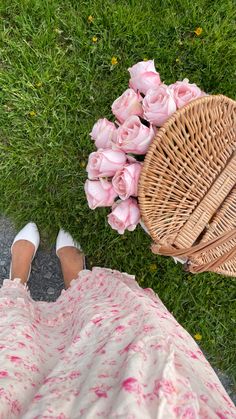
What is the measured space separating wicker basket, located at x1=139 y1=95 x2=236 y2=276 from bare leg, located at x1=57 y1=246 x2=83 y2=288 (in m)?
0.58

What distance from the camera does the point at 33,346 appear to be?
4.23 feet

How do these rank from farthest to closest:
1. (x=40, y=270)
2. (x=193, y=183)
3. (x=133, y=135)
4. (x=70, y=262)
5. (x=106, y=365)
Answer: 1. (x=40, y=270)
2. (x=70, y=262)
3. (x=193, y=183)
4. (x=133, y=135)
5. (x=106, y=365)

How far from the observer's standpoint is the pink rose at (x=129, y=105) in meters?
1.29

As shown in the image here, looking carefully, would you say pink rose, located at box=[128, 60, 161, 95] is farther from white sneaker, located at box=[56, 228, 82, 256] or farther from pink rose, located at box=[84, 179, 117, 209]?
white sneaker, located at box=[56, 228, 82, 256]

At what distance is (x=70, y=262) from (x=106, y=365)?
89 centimetres

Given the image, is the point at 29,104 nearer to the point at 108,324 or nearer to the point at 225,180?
the point at 225,180

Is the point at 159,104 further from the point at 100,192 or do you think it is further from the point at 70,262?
the point at 70,262

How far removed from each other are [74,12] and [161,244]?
113 centimetres

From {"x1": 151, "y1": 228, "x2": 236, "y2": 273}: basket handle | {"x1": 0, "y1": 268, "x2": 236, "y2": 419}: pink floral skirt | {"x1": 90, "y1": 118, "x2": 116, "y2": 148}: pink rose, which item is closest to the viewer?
{"x1": 0, "y1": 268, "x2": 236, "y2": 419}: pink floral skirt

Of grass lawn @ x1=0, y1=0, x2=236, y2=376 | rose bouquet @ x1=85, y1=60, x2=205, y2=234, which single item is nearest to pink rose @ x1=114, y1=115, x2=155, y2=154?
rose bouquet @ x1=85, y1=60, x2=205, y2=234

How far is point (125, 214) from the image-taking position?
133cm

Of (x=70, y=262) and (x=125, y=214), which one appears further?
(x=70, y=262)

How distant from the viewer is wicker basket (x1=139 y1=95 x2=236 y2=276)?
1.28 m

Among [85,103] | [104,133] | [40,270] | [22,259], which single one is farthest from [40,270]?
[104,133]
